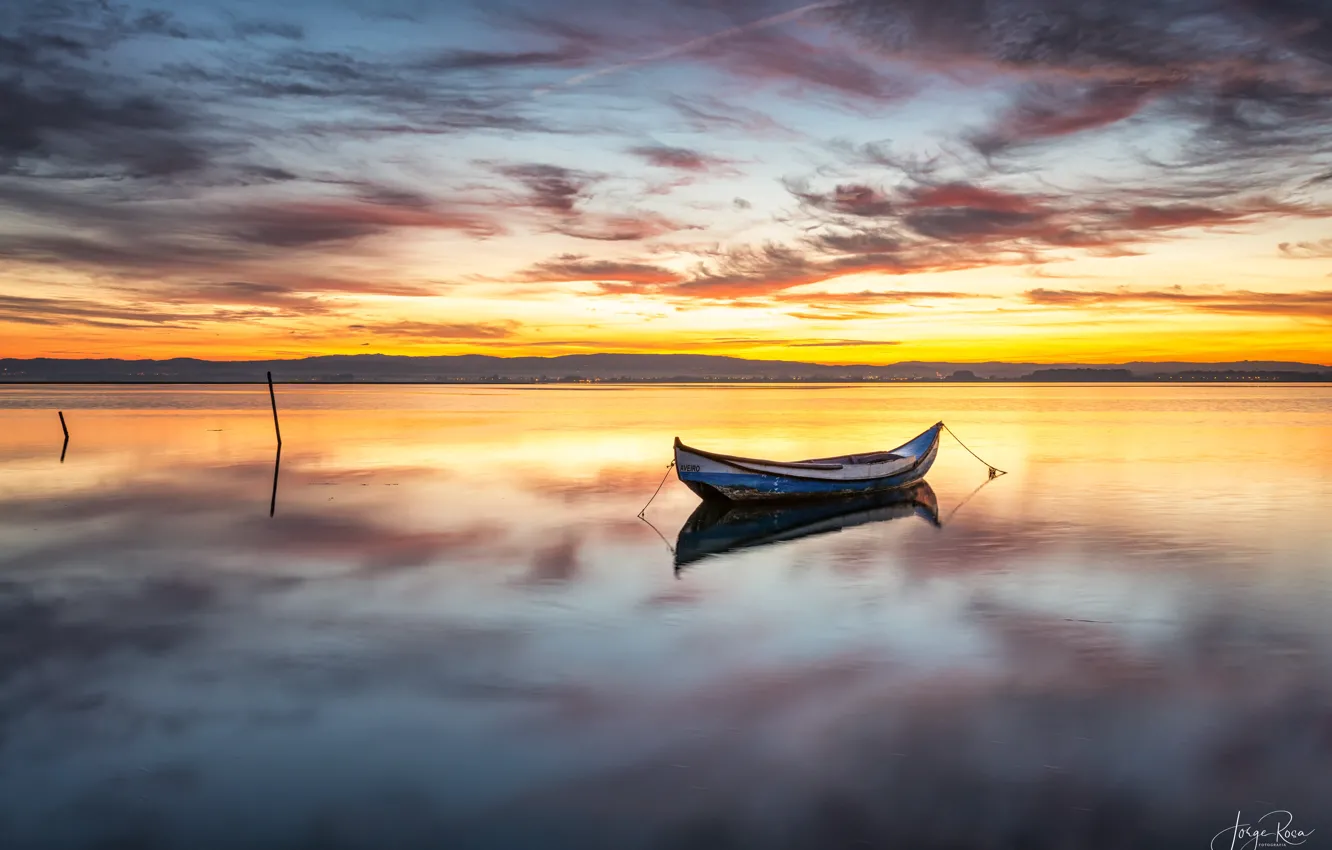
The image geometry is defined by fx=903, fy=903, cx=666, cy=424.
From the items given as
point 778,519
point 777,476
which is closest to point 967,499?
point 777,476

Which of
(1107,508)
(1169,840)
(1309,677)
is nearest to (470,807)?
(1169,840)

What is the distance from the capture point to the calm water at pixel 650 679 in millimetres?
7605

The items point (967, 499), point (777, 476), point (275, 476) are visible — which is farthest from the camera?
point (275, 476)

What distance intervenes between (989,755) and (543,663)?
5551 millimetres

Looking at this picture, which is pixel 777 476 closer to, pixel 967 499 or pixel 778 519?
pixel 778 519

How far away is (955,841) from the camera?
7.12m

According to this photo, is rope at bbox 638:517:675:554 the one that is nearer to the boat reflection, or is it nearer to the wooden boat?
the boat reflection

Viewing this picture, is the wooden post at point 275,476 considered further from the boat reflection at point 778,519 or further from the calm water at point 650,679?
the boat reflection at point 778,519

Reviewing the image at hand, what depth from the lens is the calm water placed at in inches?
299

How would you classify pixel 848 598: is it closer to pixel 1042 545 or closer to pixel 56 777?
pixel 1042 545
